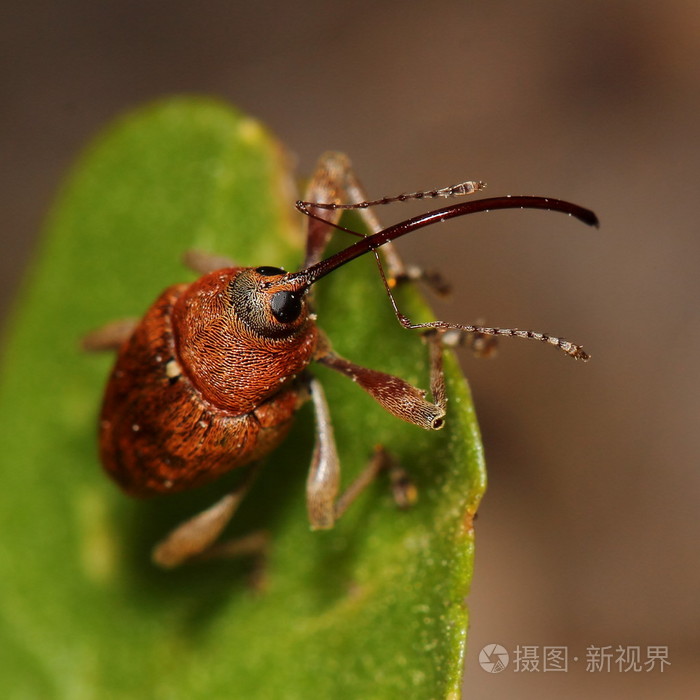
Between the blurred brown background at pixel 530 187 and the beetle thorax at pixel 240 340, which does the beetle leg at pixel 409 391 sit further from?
the blurred brown background at pixel 530 187

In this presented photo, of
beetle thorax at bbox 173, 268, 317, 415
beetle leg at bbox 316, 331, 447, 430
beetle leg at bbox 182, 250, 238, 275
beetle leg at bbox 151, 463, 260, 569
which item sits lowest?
beetle leg at bbox 151, 463, 260, 569

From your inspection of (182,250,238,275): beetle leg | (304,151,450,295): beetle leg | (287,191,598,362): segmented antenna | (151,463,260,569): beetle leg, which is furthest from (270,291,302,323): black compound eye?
(151,463,260,569): beetle leg

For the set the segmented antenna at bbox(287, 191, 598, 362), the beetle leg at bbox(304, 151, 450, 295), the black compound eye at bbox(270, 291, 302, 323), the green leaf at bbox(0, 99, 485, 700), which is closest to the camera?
the segmented antenna at bbox(287, 191, 598, 362)

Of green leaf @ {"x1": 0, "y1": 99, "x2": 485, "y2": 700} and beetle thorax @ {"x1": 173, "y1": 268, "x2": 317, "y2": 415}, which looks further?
beetle thorax @ {"x1": 173, "y1": 268, "x2": 317, "y2": 415}

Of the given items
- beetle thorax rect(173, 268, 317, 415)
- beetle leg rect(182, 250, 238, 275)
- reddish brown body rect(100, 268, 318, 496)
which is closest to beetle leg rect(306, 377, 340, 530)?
reddish brown body rect(100, 268, 318, 496)

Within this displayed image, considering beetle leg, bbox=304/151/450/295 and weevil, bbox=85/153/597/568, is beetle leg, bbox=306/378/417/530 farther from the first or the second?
beetle leg, bbox=304/151/450/295

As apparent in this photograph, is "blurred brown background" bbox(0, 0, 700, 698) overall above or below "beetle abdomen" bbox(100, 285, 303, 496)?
above

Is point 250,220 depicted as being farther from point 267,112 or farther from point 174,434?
point 267,112

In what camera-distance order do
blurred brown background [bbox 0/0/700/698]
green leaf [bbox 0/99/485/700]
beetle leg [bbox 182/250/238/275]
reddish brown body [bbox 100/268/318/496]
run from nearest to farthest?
green leaf [bbox 0/99/485/700] → reddish brown body [bbox 100/268/318/496] → beetle leg [bbox 182/250/238/275] → blurred brown background [bbox 0/0/700/698]
